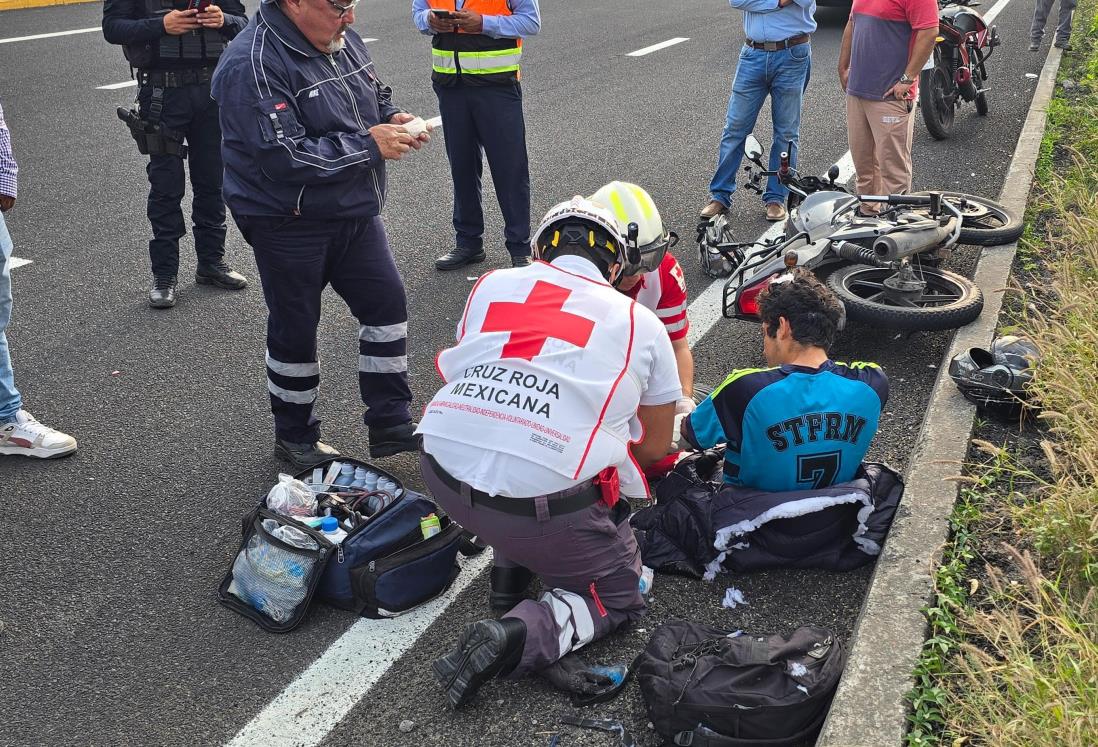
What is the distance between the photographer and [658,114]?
34.1 ft

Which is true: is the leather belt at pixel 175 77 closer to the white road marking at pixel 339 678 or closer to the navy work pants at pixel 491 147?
the navy work pants at pixel 491 147

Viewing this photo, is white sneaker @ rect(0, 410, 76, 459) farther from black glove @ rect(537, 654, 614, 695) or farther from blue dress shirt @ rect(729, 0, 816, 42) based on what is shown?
blue dress shirt @ rect(729, 0, 816, 42)

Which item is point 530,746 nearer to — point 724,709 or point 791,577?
point 724,709

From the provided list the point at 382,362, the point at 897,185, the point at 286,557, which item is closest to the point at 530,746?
the point at 286,557

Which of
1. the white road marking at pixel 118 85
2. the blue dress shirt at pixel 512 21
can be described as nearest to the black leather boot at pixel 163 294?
the blue dress shirt at pixel 512 21

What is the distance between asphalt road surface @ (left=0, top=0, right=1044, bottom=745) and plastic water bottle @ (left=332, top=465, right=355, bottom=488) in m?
0.46

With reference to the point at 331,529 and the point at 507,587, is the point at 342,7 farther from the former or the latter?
the point at 507,587

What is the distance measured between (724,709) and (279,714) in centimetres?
135

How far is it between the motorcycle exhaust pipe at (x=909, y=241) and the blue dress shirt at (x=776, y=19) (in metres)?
2.05

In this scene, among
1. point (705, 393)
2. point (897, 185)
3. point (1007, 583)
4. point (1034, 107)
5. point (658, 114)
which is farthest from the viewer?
point (658, 114)

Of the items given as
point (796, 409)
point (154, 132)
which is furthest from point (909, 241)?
point (154, 132)

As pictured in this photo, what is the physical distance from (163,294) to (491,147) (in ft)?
6.89

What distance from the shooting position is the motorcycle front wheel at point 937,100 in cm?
898

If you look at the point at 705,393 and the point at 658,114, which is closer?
the point at 705,393
